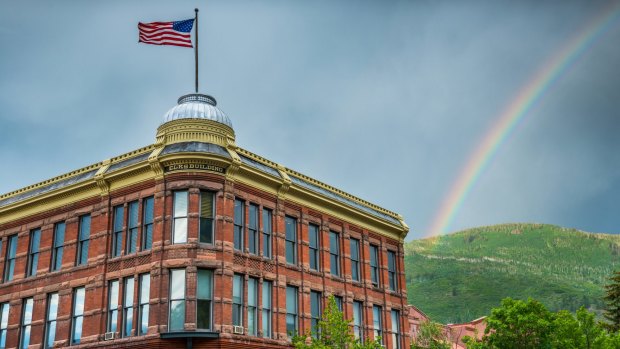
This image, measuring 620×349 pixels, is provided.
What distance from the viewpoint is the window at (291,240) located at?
3681 centimetres

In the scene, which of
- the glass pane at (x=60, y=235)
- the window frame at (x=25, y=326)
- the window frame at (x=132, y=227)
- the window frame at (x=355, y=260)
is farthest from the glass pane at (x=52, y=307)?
the window frame at (x=355, y=260)

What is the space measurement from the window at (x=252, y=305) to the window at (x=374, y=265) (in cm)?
1060

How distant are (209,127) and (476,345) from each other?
2103 centimetres

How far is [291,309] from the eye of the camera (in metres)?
35.9

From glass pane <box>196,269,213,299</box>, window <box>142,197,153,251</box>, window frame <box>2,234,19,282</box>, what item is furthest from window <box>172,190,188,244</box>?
window frame <box>2,234,19,282</box>

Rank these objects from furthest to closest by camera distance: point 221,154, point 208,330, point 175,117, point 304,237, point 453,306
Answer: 1. point 453,306
2. point 304,237
3. point 175,117
4. point 221,154
5. point 208,330

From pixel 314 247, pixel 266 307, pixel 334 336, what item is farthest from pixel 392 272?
pixel 334 336

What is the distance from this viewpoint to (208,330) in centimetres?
3025

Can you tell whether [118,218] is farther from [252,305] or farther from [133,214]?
[252,305]

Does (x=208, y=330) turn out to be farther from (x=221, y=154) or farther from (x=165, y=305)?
(x=221, y=154)

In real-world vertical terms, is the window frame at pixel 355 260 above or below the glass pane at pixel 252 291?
above

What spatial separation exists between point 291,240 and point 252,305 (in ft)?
16.4

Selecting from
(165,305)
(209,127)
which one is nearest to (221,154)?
(209,127)

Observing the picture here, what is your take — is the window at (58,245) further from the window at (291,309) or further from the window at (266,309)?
the window at (291,309)
